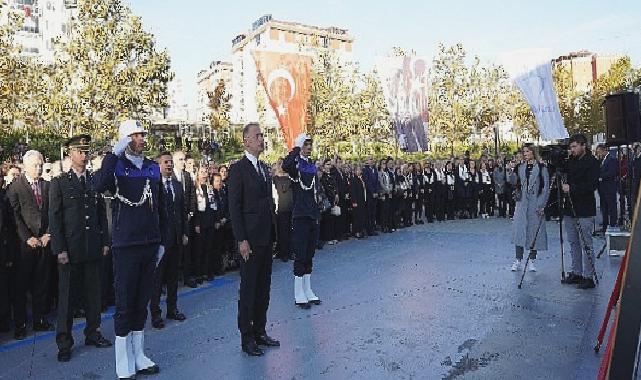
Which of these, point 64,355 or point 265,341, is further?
point 265,341

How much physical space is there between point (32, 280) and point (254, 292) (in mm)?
3086

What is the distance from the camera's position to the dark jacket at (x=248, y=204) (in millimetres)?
5984

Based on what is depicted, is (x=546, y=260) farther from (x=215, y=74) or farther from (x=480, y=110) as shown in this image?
(x=215, y=74)

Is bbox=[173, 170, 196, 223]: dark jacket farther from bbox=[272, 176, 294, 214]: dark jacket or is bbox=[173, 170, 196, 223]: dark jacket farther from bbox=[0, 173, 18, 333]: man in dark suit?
bbox=[272, 176, 294, 214]: dark jacket

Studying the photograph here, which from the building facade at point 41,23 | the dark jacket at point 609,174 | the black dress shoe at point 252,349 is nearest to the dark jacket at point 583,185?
the black dress shoe at point 252,349

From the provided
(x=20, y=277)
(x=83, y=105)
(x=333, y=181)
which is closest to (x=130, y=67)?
(x=83, y=105)

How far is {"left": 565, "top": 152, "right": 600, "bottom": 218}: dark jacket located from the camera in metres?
8.46

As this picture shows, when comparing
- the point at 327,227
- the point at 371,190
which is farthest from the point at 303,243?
the point at 371,190

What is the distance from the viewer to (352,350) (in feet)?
19.1

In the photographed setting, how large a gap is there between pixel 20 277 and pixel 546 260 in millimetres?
8457

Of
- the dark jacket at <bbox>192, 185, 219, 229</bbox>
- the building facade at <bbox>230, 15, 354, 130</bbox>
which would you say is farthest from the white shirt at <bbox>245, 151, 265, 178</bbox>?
the building facade at <bbox>230, 15, 354, 130</bbox>

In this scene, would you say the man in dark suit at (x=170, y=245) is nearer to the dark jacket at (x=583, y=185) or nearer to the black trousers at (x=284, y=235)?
the black trousers at (x=284, y=235)

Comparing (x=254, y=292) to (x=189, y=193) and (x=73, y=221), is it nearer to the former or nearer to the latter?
(x=73, y=221)

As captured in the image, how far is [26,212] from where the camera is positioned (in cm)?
694
